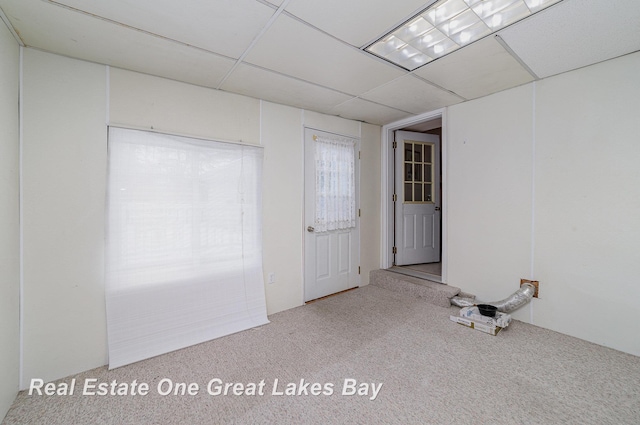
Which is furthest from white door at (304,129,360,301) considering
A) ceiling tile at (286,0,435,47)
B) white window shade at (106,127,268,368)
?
ceiling tile at (286,0,435,47)

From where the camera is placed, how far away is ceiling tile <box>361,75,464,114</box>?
8.81ft

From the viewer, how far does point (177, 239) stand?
2445mm

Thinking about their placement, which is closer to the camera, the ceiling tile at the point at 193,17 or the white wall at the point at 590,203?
the ceiling tile at the point at 193,17

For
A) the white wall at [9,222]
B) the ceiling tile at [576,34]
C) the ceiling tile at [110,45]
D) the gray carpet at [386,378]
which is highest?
the ceiling tile at [576,34]

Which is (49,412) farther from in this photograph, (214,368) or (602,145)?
(602,145)

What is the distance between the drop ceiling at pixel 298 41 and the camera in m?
1.61

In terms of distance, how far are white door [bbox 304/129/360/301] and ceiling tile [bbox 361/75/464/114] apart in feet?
2.73

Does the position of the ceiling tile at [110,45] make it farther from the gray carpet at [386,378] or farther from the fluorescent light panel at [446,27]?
the gray carpet at [386,378]

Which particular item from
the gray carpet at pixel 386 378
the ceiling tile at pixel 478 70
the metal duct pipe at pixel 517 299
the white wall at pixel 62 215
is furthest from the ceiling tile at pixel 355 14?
the metal duct pipe at pixel 517 299

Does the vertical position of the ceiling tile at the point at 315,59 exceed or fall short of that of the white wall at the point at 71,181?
it exceeds it

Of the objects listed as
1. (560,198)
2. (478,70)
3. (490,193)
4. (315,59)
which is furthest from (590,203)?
(315,59)

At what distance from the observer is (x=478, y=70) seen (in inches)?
95.3

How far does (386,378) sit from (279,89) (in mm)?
2797

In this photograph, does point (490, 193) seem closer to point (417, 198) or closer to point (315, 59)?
point (417, 198)
